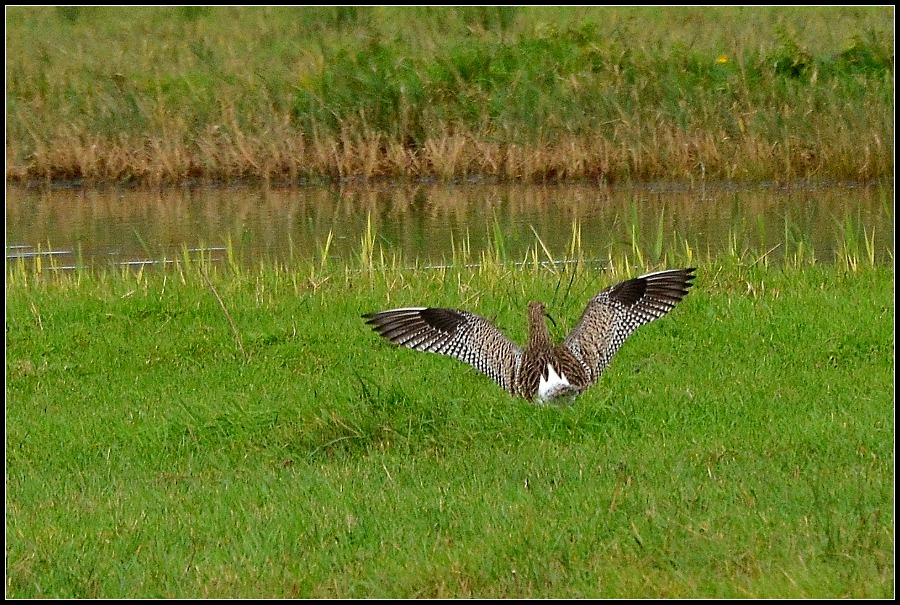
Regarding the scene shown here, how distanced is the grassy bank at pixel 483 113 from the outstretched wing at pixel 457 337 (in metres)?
10.6

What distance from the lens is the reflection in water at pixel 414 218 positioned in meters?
14.4

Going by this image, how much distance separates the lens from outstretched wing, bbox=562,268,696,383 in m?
7.42

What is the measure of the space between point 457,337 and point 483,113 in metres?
11.4

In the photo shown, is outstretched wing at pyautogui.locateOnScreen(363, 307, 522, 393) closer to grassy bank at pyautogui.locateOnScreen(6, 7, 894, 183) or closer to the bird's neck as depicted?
the bird's neck

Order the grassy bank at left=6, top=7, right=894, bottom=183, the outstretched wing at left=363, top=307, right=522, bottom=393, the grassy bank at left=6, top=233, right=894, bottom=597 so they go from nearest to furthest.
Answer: the grassy bank at left=6, top=233, right=894, bottom=597 → the outstretched wing at left=363, top=307, right=522, bottom=393 → the grassy bank at left=6, top=7, right=894, bottom=183

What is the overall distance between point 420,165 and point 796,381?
467 inches

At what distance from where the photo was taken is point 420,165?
18703 millimetres

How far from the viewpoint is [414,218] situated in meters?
16.7

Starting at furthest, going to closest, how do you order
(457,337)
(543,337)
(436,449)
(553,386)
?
(457,337)
(543,337)
(553,386)
(436,449)

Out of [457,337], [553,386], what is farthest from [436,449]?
[457,337]

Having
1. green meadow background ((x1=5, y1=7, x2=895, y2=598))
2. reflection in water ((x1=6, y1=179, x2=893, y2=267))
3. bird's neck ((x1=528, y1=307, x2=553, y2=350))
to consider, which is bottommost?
reflection in water ((x1=6, y1=179, x2=893, y2=267))

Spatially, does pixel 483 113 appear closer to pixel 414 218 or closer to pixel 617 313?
pixel 414 218

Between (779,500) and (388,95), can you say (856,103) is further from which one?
(779,500)

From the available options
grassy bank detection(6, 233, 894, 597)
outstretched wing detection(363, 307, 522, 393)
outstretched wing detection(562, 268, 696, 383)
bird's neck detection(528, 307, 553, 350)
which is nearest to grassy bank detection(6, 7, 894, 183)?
grassy bank detection(6, 233, 894, 597)
